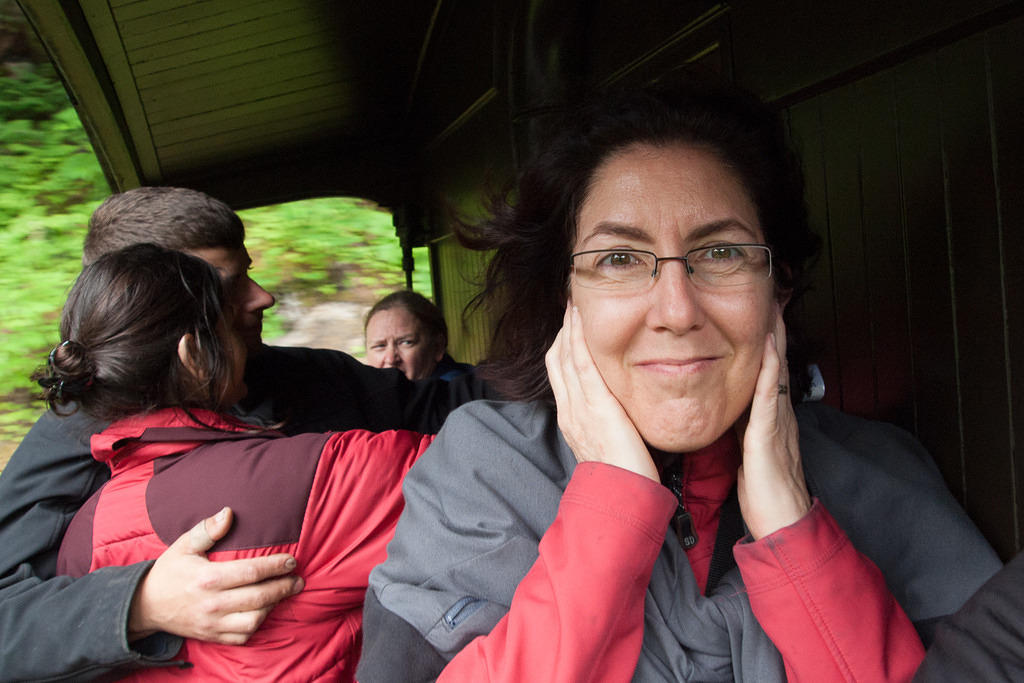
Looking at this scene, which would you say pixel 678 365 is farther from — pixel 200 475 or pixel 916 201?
pixel 200 475

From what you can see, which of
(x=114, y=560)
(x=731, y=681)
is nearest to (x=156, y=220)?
(x=114, y=560)

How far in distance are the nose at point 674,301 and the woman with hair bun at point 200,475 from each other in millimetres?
677

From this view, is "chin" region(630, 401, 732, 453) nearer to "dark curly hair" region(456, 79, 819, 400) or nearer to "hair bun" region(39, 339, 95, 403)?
"dark curly hair" region(456, 79, 819, 400)

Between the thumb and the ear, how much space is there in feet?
1.25

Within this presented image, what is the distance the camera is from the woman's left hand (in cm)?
113

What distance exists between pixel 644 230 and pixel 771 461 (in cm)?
45

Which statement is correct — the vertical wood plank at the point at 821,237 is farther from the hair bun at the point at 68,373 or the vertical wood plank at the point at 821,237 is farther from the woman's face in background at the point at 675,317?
the hair bun at the point at 68,373

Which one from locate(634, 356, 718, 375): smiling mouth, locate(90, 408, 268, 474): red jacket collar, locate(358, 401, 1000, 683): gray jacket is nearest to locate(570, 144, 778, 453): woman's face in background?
locate(634, 356, 718, 375): smiling mouth

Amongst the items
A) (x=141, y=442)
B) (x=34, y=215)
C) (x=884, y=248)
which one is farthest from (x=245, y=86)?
(x=884, y=248)

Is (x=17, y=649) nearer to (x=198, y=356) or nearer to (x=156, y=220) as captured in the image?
(x=198, y=356)

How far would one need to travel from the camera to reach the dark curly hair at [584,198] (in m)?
1.40

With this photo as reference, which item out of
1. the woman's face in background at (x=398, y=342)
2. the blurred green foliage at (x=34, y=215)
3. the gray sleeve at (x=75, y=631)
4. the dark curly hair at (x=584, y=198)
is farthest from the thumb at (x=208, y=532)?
the blurred green foliage at (x=34, y=215)

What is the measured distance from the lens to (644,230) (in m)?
1.24

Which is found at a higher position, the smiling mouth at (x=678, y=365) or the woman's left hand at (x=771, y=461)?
the smiling mouth at (x=678, y=365)
